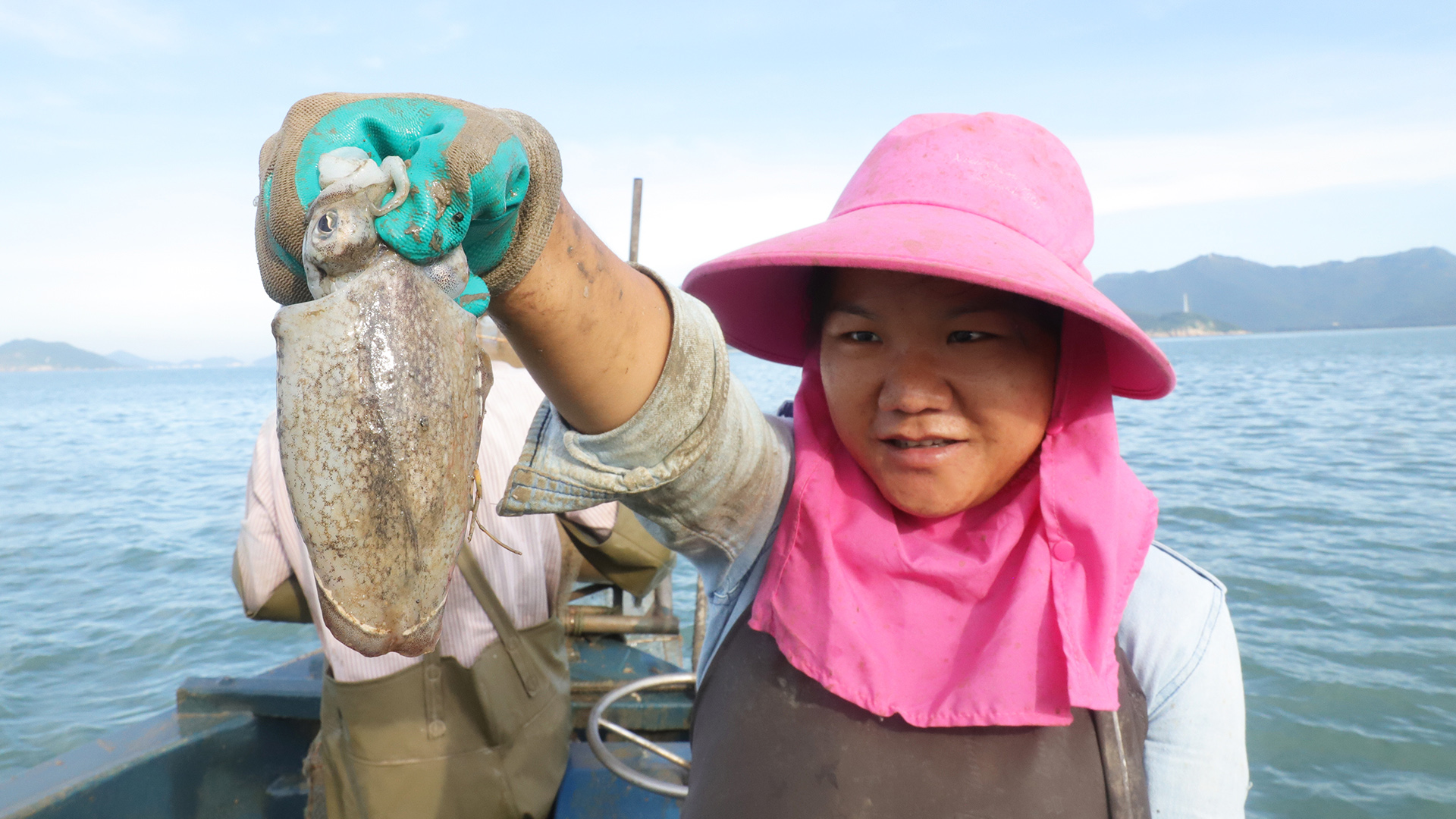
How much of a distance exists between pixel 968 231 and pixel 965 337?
181 millimetres

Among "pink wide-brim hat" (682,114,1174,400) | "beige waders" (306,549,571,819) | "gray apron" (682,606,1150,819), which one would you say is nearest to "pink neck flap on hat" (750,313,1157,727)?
"gray apron" (682,606,1150,819)

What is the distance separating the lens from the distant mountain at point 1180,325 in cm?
15762

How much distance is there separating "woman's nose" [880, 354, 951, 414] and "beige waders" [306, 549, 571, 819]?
67.0 inches

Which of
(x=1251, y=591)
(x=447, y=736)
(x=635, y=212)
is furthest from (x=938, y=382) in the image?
(x=1251, y=591)

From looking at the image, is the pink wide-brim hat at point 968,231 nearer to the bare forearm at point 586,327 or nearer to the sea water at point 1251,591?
the bare forearm at point 586,327

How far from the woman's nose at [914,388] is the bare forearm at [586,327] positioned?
447 mm

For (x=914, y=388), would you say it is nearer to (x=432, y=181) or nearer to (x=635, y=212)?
(x=432, y=181)

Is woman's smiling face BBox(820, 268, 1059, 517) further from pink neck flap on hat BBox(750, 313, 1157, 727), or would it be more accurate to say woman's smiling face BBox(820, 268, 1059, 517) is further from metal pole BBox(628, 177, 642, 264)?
metal pole BBox(628, 177, 642, 264)

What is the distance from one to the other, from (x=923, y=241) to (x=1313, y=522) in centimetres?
1355

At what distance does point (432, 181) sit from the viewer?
81 centimetres

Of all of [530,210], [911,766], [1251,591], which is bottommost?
[1251,591]

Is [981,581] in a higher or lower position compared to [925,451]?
lower

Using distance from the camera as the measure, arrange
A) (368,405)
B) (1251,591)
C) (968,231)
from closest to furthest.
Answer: (368,405)
(968,231)
(1251,591)

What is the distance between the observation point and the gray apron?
1.31 m
